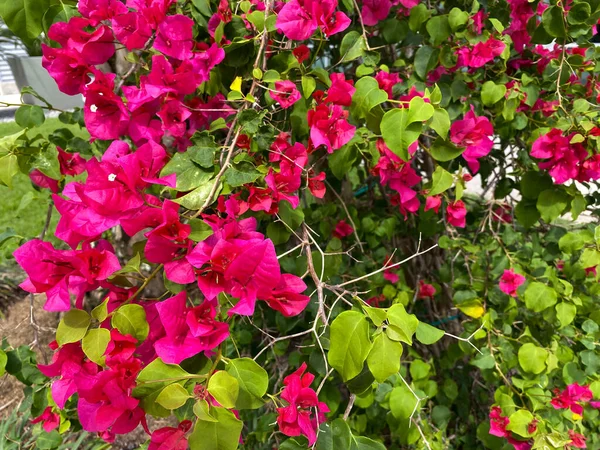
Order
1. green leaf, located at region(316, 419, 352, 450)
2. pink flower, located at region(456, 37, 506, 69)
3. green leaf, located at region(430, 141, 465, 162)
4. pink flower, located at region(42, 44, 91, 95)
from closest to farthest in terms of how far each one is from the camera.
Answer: green leaf, located at region(316, 419, 352, 450), pink flower, located at region(42, 44, 91, 95), green leaf, located at region(430, 141, 465, 162), pink flower, located at region(456, 37, 506, 69)

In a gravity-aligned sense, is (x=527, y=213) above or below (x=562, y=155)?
below

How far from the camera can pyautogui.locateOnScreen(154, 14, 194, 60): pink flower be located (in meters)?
0.62

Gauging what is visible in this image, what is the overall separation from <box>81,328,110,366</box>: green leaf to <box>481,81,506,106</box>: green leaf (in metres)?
0.77

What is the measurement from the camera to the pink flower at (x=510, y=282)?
92 cm

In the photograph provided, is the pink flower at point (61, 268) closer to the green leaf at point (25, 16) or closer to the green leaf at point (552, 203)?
the green leaf at point (25, 16)

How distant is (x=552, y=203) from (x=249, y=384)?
72 cm

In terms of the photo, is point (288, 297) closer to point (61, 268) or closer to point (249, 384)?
point (249, 384)

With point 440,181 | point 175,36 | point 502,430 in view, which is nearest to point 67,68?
point 175,36

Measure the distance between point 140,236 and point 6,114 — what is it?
8511 millimetres

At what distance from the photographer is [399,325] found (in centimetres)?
47

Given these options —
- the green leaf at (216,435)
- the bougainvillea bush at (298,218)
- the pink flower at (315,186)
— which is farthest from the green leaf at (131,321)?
the pink flower at (315,186)

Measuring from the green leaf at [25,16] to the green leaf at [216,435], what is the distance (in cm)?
57

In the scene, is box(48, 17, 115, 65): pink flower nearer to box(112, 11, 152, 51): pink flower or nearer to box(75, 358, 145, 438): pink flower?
box(112, 11, 152, 51): pink flower

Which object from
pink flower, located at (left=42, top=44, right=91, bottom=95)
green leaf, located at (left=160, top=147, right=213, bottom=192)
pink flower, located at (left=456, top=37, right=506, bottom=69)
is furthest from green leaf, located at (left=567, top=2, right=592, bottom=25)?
pink flower, located at (left=42, top=44, right=91, bottom=95)
